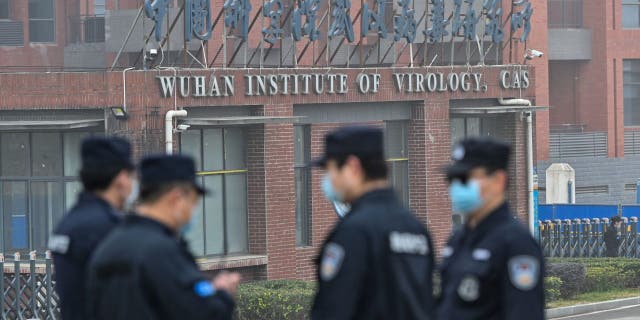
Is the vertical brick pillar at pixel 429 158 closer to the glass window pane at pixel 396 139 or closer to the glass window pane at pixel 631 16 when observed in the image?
the glass window pane at pixel 396 139

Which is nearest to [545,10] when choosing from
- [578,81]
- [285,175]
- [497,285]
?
[578,81]

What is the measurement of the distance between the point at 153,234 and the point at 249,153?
21.8 m

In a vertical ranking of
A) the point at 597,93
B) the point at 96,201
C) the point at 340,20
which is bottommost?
the point at 96,201

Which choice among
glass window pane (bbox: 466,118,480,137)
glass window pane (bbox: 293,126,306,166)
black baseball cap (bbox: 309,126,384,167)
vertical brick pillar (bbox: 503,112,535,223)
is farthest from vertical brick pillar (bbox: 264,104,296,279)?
black baseball cap (bbox: 309,126,384,167)

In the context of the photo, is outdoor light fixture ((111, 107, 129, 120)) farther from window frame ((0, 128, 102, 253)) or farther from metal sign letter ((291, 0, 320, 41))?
metal sign letter ((291, 0, 320, 41))

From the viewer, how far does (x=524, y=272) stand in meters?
6.64

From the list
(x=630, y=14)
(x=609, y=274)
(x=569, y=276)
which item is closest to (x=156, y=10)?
(x=569, y=276)

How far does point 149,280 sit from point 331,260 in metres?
0.82

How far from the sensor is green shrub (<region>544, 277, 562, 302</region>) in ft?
89.3

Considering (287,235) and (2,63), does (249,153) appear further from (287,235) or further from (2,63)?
(2,63)

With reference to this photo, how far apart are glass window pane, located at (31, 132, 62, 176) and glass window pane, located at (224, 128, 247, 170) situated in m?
3.30

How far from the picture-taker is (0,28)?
5856 centimetres

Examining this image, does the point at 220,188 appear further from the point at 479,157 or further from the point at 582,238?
the point at 479,157

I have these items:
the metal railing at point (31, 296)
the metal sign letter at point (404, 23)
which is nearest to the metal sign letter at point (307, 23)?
the metal sign letter at point (404, 23)
